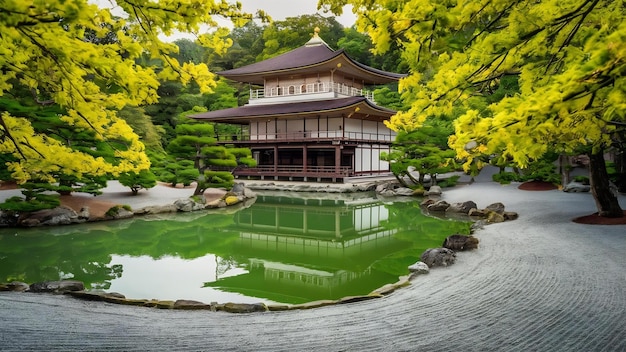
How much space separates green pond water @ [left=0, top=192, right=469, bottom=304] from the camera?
600 centimetres

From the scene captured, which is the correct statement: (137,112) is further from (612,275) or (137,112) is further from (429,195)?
(612,275)

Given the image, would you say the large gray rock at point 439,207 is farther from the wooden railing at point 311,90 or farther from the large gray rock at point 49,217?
the wooden railing at point 311,90

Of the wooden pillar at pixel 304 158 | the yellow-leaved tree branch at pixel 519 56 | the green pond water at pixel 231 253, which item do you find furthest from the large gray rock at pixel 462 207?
the wooden pillar at pixel 304 158

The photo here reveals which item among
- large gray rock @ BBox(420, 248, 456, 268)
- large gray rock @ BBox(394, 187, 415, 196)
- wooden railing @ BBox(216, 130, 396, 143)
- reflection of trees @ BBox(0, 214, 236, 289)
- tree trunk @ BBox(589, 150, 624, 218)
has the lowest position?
reflection of trees @ BBox(0, 214, 236, 289)

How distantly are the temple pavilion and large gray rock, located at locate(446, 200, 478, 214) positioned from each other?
8579mm

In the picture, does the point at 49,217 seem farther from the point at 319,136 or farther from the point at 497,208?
the point at 319,136

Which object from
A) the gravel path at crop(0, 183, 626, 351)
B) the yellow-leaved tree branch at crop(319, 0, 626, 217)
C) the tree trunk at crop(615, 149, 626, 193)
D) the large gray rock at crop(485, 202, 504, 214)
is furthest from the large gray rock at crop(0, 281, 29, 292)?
the tree trunk at crop(615, 149, 626, 193)

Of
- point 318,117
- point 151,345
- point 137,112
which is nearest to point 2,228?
point 151,345

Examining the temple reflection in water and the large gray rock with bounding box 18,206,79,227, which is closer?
the temple reflection in water

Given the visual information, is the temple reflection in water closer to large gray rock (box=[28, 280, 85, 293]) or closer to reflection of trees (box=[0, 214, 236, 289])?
reflection of trees (box=[0, 214, 236, 289])

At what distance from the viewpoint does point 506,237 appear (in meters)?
7.65

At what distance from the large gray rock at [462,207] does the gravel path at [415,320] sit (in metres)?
6.50

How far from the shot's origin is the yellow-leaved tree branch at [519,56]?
76.8 inches

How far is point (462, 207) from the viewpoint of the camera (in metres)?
12.4
